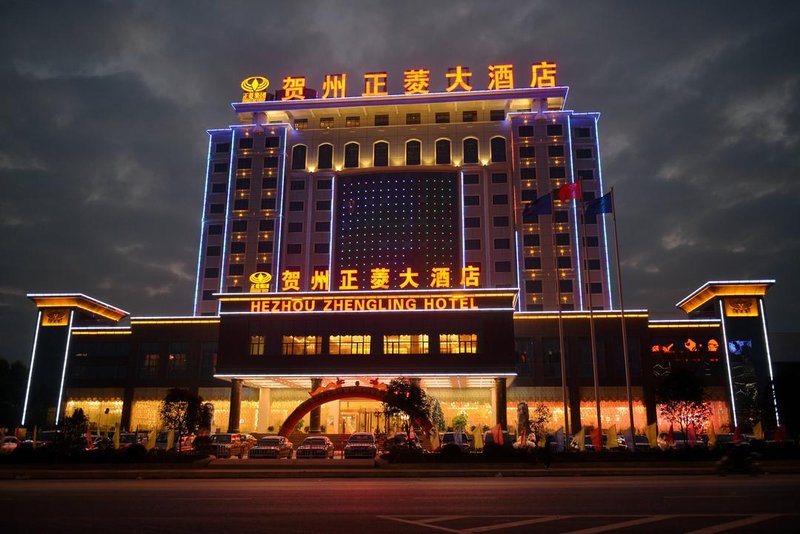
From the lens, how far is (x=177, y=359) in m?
69.5

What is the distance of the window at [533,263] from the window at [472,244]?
22.2ft

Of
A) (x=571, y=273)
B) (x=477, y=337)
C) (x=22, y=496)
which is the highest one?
(x=571, y=273)

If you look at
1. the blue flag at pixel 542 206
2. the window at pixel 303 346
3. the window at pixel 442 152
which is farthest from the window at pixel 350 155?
the blue flag at pixel 542 206

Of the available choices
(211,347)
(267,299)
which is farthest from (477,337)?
(211,347)

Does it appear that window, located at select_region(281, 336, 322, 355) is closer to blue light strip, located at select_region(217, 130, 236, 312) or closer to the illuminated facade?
the illuminated facade

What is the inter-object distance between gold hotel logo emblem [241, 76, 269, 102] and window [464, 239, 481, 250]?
37.4m

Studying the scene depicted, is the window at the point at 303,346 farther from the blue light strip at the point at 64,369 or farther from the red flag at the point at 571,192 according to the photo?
the blue light strip at the point at 64,369

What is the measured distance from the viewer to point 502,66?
3474 inches

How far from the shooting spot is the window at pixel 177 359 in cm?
6919

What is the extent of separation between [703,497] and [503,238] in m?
67.8

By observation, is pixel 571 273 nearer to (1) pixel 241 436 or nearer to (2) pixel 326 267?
(2) pixel 326 267

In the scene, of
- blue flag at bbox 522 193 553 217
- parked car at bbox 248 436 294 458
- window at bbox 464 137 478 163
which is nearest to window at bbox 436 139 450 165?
window at bbox 464 137 478 163

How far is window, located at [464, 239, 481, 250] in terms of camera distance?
8262 cm

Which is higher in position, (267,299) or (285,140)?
(285,140)
